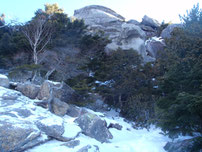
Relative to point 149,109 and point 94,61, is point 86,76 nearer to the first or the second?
point 94,61

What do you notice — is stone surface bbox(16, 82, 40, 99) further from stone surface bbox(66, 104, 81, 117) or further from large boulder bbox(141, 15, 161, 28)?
large boulder bbox(141, 15, 161, 28)

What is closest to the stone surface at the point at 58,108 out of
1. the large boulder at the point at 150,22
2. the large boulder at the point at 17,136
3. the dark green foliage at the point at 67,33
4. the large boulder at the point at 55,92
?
the large boulder at the point at 55,92

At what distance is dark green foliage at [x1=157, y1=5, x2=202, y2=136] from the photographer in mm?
5238

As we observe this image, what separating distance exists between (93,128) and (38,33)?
31.9ft

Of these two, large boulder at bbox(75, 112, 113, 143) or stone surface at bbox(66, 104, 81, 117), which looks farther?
stone surface at bbox(66, 104, 81, 117)

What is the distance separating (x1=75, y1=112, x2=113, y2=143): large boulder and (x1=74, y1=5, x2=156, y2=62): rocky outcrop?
9.84m

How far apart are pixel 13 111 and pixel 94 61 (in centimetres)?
775

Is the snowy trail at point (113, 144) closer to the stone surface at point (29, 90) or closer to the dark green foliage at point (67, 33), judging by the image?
the stone surface at point (29, 90)

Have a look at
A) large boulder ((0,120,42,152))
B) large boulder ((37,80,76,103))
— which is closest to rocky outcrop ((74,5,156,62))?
large boulder ((37,80,76,103))

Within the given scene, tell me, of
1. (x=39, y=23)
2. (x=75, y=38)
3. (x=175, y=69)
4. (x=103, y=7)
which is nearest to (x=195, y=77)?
(x=175, y=69)

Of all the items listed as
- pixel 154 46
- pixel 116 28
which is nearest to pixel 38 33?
pixel 154 46

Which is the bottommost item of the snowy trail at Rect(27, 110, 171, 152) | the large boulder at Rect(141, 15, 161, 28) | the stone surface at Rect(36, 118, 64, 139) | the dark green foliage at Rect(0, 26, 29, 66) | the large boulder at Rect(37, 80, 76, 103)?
the snowy trail at Rect(27, 110, 171, 152)

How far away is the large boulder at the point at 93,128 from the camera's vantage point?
258 inches

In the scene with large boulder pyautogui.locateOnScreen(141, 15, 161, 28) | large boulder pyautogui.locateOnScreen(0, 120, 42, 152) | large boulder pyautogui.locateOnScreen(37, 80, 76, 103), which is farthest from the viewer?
large boulder pyautogui.locateOnScreen(141, 15, 161, 28)
